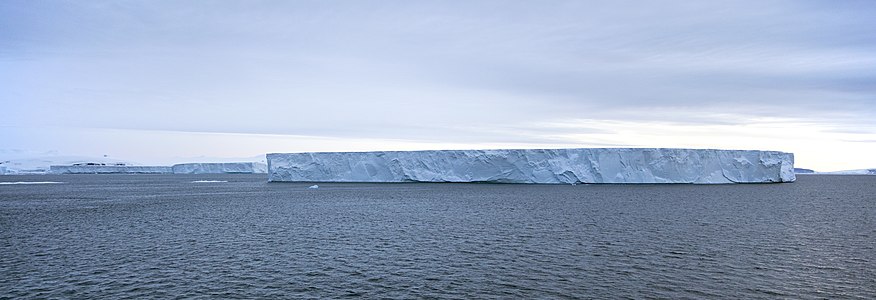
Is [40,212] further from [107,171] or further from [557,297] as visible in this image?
[107,171]

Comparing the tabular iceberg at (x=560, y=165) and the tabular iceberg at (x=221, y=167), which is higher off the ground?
the tabular iceberg at (x=221, y=167)

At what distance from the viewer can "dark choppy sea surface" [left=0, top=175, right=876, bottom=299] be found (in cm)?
985

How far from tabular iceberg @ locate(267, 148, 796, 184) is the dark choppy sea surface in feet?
66.6

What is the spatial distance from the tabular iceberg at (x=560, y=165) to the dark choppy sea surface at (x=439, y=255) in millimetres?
20310

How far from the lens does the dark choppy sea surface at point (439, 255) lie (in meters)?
9.85

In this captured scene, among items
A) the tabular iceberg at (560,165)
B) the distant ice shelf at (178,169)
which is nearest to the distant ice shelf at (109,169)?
the distant ice shelf at (178,169)

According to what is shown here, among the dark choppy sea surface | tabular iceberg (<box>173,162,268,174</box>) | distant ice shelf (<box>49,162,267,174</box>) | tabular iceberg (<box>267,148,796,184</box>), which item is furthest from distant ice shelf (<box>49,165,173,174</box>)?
the dark choppy sea surface

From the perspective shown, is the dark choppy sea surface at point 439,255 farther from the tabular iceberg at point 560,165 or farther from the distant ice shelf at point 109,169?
the distant ice shelf at point 109,169

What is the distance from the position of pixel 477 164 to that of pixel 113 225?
102 feet

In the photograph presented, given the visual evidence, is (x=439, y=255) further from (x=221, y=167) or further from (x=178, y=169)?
(x=178, y=169)

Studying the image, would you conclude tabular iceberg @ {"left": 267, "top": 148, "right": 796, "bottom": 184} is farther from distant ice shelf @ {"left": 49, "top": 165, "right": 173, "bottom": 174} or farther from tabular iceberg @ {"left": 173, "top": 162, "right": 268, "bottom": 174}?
distant ice shelf @ {"left": 49, "top": 165, "right": 173, "bottom": 174}

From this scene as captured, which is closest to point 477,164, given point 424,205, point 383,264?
point 424,205

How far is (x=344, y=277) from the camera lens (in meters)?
10.7

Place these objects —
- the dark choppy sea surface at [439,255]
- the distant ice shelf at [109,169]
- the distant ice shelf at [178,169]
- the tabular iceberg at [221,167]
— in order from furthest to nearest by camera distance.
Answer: the distant ice shelf at [109,169] → the distant ice shelf at [178,169] → the tabular iceberg at [221,167] → the dark choppy sea surface at [439,255]
